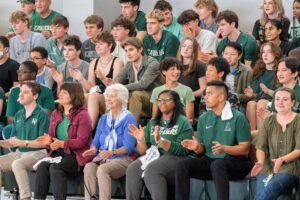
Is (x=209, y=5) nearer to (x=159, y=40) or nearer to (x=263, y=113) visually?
(x=159, y=40)

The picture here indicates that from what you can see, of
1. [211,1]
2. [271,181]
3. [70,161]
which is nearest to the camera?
[271,181]

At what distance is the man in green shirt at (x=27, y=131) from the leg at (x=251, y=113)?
2055 mm

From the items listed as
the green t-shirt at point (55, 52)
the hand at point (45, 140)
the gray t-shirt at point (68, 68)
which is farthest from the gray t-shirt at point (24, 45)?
the hand at point (45, 140)

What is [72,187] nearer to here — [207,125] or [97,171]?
[97,171]

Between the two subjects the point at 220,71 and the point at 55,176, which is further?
the point at 220,71

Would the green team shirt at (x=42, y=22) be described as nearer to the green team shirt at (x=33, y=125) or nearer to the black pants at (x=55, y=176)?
the green team shirt at (x=33, y=125)

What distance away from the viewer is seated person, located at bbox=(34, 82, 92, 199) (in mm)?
8578

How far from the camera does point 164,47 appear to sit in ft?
33.0

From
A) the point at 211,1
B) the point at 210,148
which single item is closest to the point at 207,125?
the point at 210,148

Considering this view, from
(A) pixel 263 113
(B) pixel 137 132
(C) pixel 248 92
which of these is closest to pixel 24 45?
(B) pixel 137 132

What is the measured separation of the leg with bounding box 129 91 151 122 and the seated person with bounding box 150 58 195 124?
185mm

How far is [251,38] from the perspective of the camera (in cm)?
988

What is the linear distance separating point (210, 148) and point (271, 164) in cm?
64

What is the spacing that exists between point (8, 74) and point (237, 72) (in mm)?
2978
